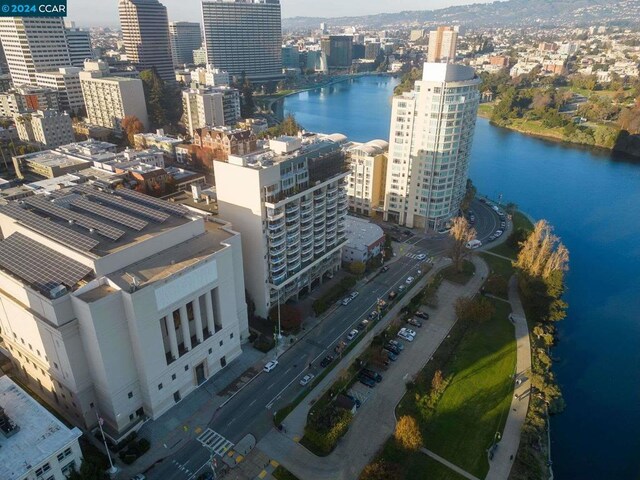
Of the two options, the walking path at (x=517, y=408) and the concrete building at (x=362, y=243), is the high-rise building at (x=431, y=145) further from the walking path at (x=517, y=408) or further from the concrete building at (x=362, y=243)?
the walking path at (x=517, y=408)

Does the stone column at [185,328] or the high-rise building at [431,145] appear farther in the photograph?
the high-rise building at [431,145]

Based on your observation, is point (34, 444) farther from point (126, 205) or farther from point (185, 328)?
point (126, 205)

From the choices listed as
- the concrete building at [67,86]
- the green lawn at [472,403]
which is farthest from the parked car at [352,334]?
the concrete building at [67,86]

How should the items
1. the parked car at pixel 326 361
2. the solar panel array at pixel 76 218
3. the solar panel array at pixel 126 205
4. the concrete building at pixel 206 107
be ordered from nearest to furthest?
the solar panel array at pixel 76 218, the solar panel array at pixel 126 205, the parked car at pixel 326 361, the concrete building at pixel 206 107

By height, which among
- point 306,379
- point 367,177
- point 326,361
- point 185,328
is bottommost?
point 306,379

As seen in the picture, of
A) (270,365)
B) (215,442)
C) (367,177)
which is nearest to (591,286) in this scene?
(367,177)

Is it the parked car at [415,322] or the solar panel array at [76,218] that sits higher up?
the solar panel array at [76,218]

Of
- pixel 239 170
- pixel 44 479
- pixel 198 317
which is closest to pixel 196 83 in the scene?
pixel 239 170
